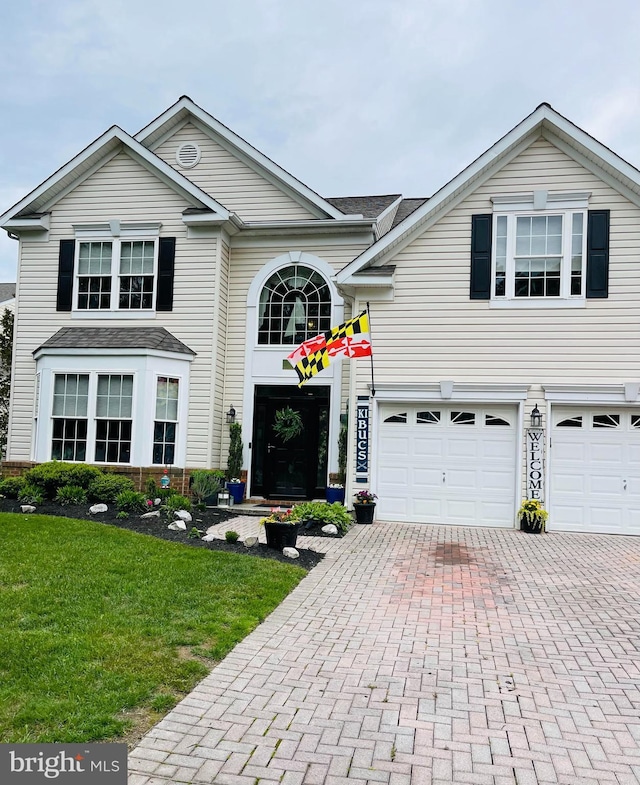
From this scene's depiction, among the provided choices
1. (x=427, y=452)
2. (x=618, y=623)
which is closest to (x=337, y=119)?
(x=427, y=452)

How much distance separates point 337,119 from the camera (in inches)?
1045

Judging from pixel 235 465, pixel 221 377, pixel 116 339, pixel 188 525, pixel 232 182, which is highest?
pixel 232 182

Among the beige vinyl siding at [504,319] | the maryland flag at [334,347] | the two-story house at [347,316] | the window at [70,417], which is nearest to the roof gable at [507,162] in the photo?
the two-story house at [347,316]

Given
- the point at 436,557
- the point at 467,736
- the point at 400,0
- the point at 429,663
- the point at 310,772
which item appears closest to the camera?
the point at 310,772

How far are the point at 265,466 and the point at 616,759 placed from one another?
1080cm

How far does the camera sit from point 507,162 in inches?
469

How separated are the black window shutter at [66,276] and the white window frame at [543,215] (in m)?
9.38

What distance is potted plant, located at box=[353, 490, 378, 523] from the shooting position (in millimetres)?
11500

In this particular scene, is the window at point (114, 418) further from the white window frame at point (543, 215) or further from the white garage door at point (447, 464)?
the white window frame at point (543, 215)

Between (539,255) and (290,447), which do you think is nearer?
(539,255)

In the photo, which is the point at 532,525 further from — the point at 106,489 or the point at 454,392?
the point at 106,489

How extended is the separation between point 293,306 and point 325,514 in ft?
17.7

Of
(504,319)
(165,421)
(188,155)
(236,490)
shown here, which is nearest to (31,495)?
(165,421)

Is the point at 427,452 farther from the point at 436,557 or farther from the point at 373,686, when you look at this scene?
the point at 373,686
